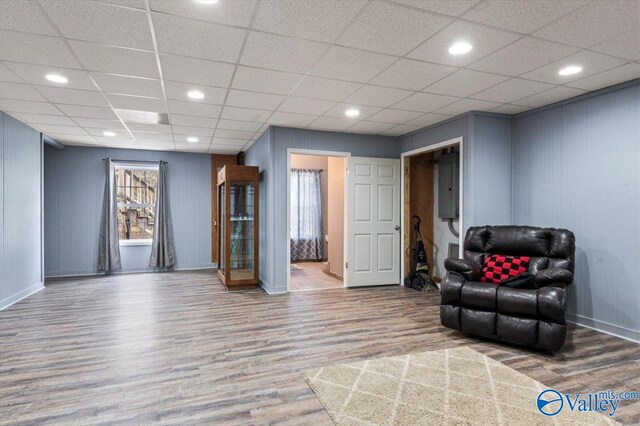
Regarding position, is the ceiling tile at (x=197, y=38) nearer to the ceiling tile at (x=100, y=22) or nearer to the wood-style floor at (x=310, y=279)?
the ceiling tile at (x=100, y=22)

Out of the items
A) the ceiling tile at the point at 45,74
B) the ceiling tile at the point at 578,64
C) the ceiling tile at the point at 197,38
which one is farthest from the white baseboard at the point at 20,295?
the ceiling tile at the point at 578,64

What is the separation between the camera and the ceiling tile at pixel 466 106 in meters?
4.07

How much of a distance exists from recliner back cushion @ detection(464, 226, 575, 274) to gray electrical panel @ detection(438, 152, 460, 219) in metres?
1.35

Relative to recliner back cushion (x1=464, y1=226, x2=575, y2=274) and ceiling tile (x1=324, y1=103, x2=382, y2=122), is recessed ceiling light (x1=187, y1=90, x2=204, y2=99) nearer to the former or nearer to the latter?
ceiling tile (x1=324, y1=103, x2=382, y2=122)

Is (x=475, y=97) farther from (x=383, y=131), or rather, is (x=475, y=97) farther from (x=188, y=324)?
(x=188, y=324)

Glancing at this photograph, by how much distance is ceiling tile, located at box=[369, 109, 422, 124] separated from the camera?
450 cm

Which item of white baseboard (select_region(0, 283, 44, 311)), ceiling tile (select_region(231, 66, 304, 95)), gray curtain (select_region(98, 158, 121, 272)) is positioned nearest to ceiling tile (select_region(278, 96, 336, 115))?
ceiling tile (select_region(231, 66, 304, 95))

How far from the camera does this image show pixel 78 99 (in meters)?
3.96

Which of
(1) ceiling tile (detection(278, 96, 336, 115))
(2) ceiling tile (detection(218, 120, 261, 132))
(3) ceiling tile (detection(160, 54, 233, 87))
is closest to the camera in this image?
(3) ceiling tile (detection(160, 54, 233, 87))

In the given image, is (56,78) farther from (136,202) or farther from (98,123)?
(136,202)

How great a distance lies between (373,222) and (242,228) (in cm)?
217

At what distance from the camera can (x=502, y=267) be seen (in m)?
3.69

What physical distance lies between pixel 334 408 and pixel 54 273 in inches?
269

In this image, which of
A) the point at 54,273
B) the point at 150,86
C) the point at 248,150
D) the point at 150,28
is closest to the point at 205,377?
the point at 150,28
